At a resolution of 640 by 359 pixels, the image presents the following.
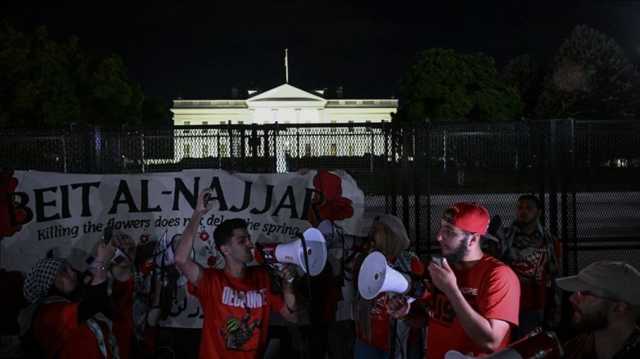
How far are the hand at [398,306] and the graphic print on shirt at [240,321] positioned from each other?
1059mm

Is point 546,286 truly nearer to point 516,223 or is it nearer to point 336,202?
point 516,223

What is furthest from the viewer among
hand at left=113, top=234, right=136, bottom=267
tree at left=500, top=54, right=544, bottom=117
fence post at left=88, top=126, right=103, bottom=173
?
tree at left=500, top=54, right=544, bottom=117

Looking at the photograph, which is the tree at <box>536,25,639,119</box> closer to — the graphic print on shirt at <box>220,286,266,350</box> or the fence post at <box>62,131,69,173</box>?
the fence post at <box>62,131,69,173</box>

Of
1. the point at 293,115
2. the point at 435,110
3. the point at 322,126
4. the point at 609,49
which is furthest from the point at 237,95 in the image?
the point at 322,126

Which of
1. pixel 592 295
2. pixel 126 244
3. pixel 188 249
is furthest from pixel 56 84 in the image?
pixel 592 295

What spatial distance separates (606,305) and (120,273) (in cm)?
369

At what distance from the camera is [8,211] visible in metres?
6.14

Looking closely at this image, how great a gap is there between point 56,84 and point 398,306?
165ft

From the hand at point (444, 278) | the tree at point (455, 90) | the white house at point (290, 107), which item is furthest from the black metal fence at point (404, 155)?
the white house at point (290, 107)

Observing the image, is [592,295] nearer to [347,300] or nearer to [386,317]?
[386,317]

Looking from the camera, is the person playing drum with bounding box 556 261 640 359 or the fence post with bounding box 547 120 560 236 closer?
the person playing drum with bounding box 556 261 640 359

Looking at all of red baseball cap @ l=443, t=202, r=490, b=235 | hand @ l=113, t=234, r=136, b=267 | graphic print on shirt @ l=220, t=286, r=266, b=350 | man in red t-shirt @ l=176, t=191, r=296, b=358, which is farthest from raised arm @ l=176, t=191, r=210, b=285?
red baseball cap @ l=443, t=202, r=490, b=235

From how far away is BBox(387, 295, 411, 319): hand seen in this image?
3.93 m

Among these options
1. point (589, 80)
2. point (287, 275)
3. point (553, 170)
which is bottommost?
point (287, 275)
